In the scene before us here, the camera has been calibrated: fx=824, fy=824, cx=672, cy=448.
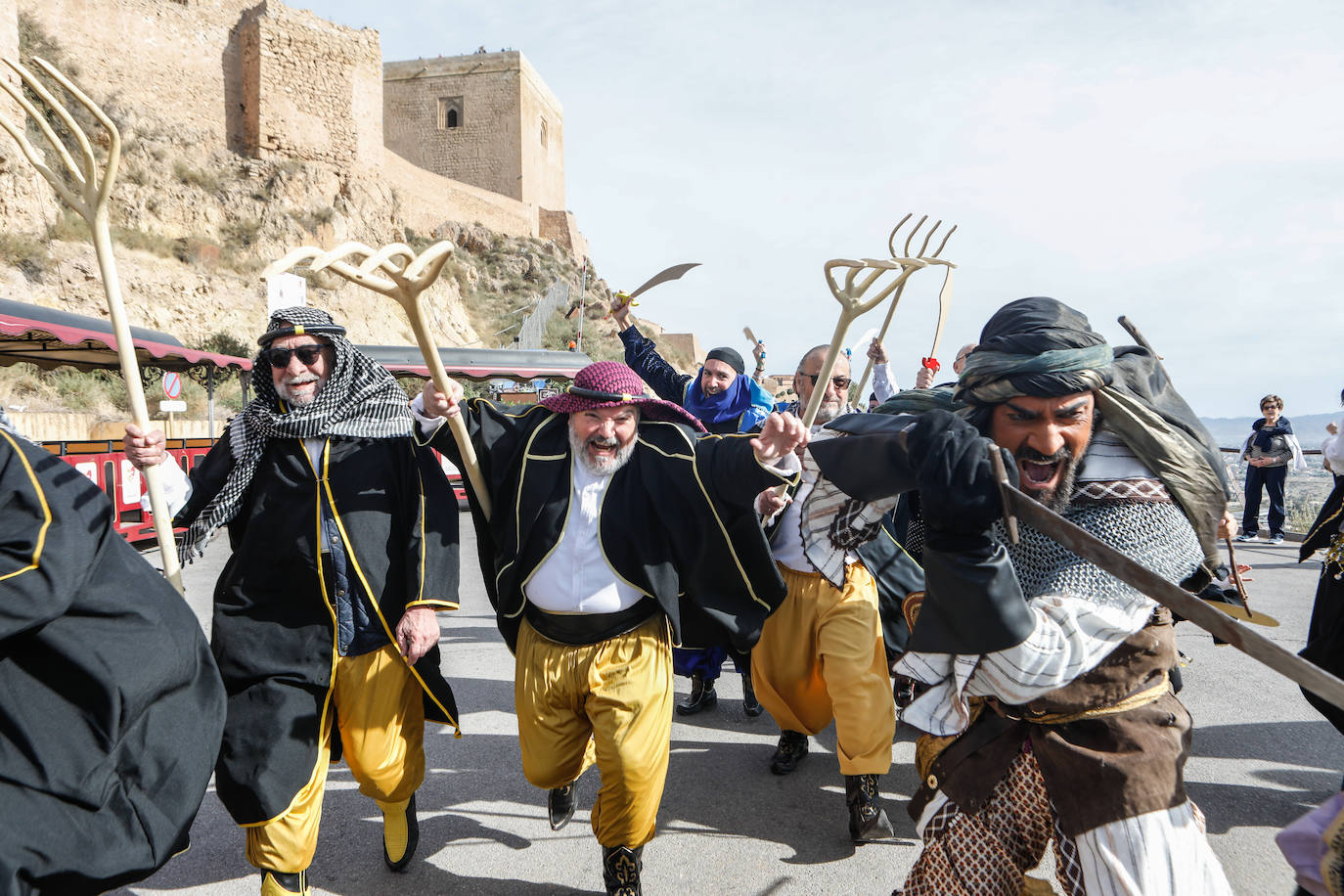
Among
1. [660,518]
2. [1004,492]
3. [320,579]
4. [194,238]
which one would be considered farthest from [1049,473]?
[194,238]

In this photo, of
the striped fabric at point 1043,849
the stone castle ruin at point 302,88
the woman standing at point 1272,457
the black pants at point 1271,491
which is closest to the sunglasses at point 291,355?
the striped fabric at point 1043,849

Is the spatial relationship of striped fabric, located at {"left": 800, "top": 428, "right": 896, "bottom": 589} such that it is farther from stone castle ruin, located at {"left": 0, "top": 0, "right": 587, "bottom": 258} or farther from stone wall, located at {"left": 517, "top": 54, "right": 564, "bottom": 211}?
stone wall, located at {"left": 517, "top": 54, "right": 564, "bottom": 211}

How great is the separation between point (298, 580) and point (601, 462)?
110 centimetres

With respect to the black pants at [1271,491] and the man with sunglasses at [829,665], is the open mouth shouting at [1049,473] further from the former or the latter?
the black pants at [1271,491]

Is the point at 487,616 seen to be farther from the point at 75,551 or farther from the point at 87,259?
the point at 87,259

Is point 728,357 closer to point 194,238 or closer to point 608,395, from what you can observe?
point 608,395

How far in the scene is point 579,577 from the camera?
2826 mm

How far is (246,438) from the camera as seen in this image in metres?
2.89

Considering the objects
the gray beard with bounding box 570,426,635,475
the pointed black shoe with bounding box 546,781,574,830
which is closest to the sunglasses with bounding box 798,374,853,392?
the gray beard with bounding box 570,426,635,475

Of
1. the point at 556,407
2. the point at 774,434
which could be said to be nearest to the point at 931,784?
the point at 774,434

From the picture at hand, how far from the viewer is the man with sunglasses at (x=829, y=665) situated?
3191 mm

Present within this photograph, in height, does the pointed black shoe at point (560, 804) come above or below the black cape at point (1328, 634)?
below

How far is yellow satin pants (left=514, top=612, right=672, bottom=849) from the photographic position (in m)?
2.68

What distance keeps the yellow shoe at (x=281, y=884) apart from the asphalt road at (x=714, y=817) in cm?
31
